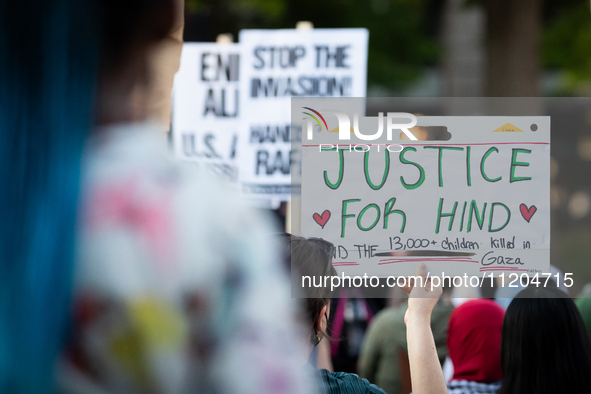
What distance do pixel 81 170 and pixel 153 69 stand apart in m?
0.22

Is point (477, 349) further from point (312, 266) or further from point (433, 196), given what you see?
point (312, 266)

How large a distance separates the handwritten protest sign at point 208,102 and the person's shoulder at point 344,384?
1.65 meters

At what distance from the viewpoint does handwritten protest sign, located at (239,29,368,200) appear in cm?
295

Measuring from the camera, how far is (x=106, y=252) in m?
0.71

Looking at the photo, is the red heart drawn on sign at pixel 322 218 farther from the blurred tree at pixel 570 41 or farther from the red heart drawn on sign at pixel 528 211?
the blurred tree at pixel 570 41

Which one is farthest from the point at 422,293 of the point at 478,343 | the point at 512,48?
the point at 512,48

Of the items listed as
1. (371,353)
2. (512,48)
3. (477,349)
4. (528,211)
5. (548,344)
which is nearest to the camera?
(528,211)

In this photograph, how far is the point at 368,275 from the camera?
1.72 metres

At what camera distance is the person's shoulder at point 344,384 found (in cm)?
158

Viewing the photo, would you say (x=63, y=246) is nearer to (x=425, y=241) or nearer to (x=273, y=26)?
(x=425, y=241)

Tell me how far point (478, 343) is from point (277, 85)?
153 cm

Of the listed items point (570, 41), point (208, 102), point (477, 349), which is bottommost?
point (477, 349)

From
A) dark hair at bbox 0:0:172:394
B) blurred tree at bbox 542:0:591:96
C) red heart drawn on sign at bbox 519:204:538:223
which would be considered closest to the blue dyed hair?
dark hair at bbox 0:0:172:394

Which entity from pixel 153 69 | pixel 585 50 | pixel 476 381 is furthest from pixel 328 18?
pixel 153 69
